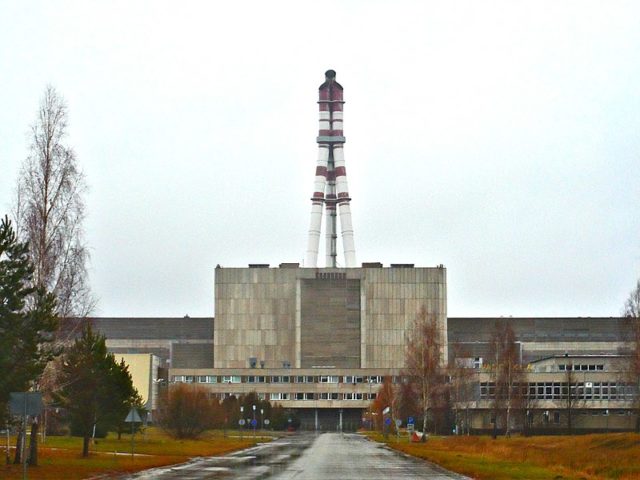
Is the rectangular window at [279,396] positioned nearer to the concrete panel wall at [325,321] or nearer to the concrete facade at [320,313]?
the concrete facade at [320,313]

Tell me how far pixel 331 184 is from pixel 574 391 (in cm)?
6380

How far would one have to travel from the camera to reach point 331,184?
188 metres

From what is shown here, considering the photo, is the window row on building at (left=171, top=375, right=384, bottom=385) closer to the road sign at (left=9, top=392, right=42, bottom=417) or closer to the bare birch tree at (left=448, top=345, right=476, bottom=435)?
the bare birch tree at (left=448, top=345, right=476, bottom=435)

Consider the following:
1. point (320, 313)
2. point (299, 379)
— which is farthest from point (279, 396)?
point (320, 313)

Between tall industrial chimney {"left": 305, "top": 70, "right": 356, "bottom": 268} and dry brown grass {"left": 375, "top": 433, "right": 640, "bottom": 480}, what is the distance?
364 feet

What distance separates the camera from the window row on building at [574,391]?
136875mm

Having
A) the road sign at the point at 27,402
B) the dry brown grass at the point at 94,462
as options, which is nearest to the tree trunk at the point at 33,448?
the dry brown grass at the point at 94,462

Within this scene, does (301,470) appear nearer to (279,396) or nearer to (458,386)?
(458,386)

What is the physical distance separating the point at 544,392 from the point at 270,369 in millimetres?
46678

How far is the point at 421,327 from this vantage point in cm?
10281

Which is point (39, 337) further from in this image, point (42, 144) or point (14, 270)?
point (42, 144)

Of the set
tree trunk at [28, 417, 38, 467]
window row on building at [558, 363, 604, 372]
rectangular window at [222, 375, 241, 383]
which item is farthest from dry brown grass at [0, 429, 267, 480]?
rectangular window at [222, 375, 241, 383]

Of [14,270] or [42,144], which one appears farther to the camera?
[42,144]

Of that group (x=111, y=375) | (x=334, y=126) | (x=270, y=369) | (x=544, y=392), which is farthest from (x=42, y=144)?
(x=334, y=126)
